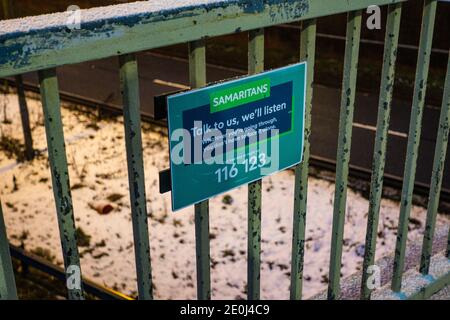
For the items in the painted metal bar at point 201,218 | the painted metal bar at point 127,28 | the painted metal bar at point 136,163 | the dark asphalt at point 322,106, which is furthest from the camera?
the dark asphalt at point 322,106

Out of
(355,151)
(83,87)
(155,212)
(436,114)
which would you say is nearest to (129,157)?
(155,212)

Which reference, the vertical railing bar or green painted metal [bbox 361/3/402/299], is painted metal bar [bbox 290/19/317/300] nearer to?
the vertical railing bar

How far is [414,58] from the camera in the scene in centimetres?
1286

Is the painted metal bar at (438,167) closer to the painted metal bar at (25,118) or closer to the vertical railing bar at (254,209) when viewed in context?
the vertical railing bar at (254,209)

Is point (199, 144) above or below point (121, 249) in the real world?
above

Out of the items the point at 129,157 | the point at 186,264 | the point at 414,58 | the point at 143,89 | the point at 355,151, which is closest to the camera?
the point at 129,157

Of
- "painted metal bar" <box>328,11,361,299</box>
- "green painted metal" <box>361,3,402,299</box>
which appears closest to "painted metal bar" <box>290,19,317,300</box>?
"painted metal bar" <box>328,11,361,299</box>

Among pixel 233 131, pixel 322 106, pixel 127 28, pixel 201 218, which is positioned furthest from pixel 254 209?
pixel 322 106

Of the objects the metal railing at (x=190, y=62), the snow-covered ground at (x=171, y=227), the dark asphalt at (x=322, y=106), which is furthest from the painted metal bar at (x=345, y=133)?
the dark asphalt at (x=322, y=106)

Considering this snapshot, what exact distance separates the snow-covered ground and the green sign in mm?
3437

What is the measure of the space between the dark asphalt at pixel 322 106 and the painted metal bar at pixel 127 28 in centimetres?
610

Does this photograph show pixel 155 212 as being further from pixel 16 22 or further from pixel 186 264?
pixel 16 22

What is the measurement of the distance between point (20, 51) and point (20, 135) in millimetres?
8368

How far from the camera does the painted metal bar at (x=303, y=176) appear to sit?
65.1 inches
